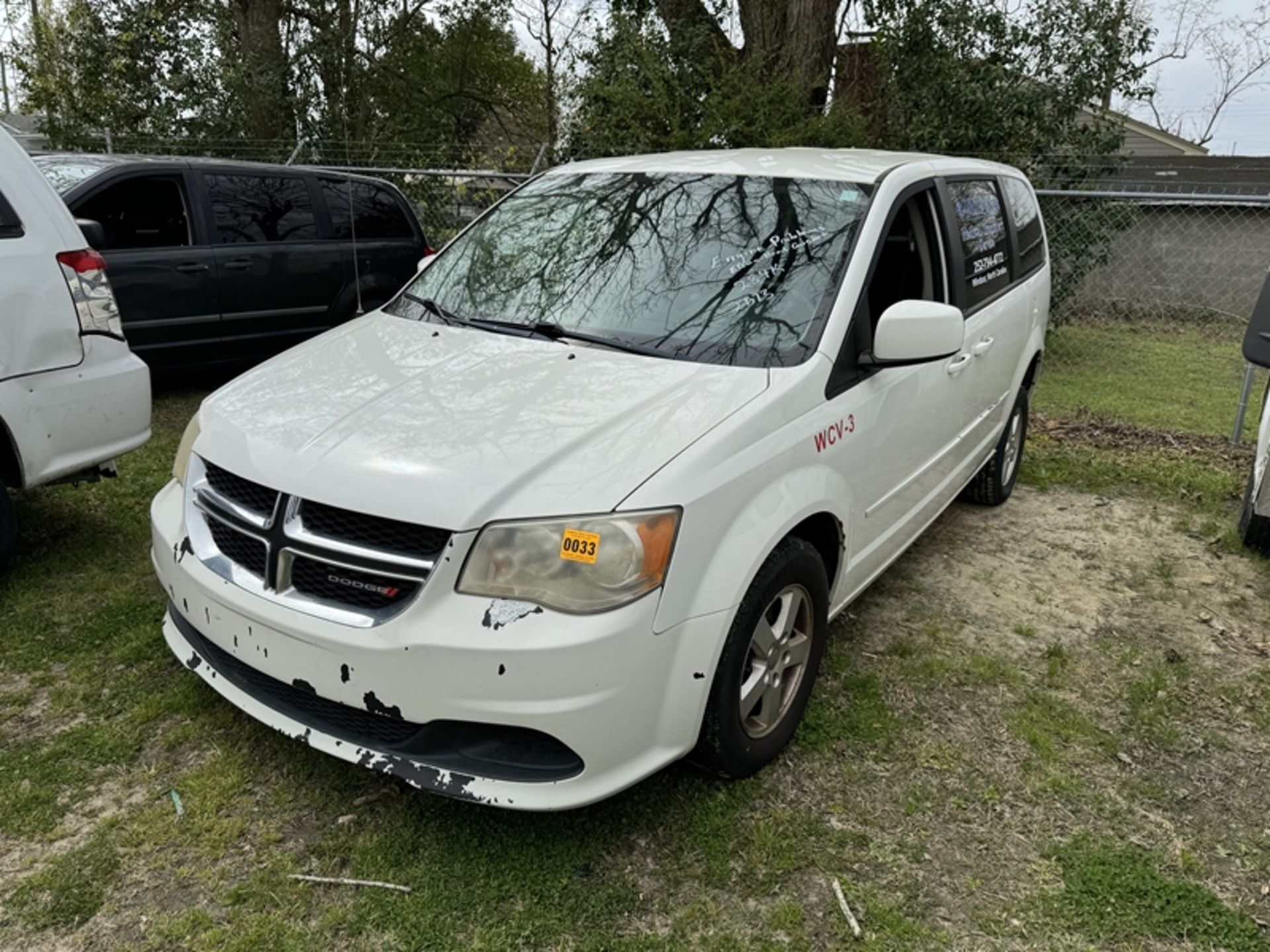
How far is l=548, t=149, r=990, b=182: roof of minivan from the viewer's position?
3480 mm

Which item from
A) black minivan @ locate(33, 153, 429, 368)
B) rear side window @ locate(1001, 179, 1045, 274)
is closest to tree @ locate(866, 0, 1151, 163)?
rear side window @ locate(1001, 179, 1045, 274)

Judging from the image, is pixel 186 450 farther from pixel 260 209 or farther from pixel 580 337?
pixel 260 209

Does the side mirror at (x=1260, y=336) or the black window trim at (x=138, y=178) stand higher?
the black window trim at (x=138, y=178)

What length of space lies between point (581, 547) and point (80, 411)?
256 cm

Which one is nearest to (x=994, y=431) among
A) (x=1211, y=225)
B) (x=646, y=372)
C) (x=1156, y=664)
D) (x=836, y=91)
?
(x=1156, y=664)

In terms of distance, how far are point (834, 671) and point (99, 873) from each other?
2344 millimetres

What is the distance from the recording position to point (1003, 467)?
5.14 metres

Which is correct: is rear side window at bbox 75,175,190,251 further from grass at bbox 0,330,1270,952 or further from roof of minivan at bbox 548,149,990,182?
roof of minivan at bbox 548,149,990,182

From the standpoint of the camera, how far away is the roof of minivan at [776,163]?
348 centimetres

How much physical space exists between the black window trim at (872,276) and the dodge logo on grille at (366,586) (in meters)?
1.36

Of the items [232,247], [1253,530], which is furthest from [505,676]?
[232,247]

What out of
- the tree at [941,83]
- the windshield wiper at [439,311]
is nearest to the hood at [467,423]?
the windshield wiper at [439,311]

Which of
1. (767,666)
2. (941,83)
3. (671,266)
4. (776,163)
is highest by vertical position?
(941,83)

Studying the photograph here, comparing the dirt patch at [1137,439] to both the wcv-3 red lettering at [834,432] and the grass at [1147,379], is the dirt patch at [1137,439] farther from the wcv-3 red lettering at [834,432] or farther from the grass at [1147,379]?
the wcv-3 red lettering at [834,432]
